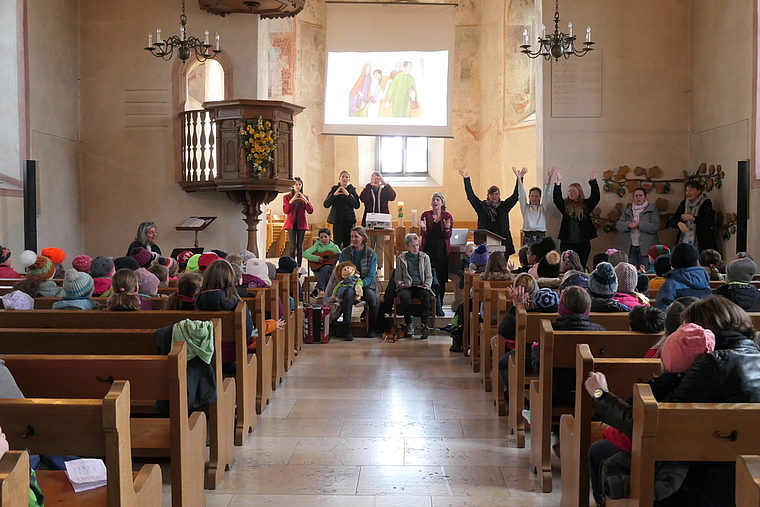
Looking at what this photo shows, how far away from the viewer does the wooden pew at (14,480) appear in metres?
1.44

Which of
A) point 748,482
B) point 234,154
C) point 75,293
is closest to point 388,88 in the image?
point 234,154

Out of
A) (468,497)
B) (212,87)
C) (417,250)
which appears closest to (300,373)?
(417,250)

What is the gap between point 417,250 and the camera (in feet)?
25.1

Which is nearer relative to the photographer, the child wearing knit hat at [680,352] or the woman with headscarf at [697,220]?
the child wearing knit hat at [680,352]

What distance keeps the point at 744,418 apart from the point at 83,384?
2256 mm

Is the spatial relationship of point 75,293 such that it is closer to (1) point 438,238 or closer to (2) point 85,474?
(2) point 85,474

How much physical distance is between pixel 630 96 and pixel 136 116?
6966 millimetres

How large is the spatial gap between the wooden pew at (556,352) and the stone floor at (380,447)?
0.15 meters

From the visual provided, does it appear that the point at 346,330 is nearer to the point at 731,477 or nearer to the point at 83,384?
the point at 83,384

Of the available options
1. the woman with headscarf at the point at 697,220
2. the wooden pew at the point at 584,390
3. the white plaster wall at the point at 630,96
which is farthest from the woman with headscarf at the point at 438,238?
the wooden pew at the point at 584,390

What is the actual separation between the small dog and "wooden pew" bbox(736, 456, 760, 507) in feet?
18.8

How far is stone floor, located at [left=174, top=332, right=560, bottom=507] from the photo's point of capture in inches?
133

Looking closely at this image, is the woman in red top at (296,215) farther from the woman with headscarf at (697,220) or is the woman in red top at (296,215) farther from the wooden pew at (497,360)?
the wooden pew at (497,360)

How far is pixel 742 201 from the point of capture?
8594 mm
